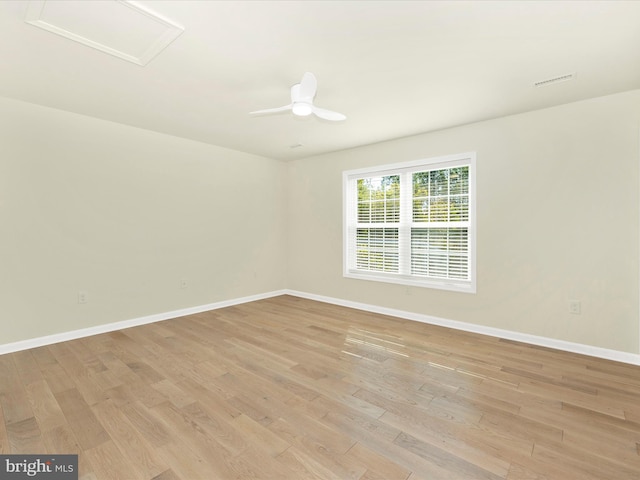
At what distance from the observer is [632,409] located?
7.00 ft

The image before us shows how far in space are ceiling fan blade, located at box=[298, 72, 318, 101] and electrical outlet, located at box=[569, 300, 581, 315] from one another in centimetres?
336

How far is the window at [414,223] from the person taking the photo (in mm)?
3914

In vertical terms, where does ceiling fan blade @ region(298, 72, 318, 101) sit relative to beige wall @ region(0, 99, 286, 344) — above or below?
above

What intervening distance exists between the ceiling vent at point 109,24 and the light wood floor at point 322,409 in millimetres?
2584

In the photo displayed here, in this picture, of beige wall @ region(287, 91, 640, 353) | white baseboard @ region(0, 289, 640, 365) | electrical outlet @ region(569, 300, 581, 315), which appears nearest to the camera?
beige wall @ region(287, 91, 640, 353)

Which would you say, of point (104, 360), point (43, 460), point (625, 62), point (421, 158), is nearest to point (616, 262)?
point (625, 62)

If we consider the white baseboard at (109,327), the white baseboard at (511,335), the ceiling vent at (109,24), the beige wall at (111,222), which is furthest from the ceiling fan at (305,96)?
the white baseboard at (109,327)

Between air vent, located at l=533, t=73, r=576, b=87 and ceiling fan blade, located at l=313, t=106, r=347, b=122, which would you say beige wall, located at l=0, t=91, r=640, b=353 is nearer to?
air vent, located at l=533, t=73, r=576, b=87

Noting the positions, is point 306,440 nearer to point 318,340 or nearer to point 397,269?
point 318,340

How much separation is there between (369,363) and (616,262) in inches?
103

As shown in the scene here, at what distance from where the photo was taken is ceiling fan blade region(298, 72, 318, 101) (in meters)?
2.21

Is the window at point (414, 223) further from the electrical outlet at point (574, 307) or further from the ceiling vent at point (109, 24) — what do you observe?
the ceiling vent at point (109, 24)

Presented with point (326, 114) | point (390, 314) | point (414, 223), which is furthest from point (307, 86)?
point (390, 314)

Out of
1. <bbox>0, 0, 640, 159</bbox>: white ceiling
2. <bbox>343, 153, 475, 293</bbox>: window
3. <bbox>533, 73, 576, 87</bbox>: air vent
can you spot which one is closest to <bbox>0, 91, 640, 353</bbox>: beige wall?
<bbox>343, 153, 475, 293</bbox>: window
